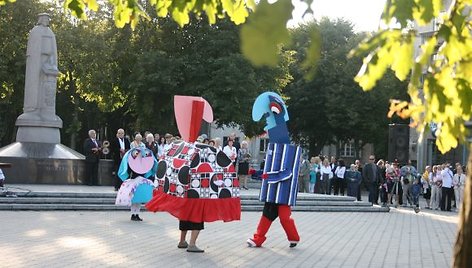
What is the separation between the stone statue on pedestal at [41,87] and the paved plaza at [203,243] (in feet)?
27.3

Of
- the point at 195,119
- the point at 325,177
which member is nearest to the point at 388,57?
the point at 195,119

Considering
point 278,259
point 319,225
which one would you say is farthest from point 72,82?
point 278,259

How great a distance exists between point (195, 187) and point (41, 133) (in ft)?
52.8

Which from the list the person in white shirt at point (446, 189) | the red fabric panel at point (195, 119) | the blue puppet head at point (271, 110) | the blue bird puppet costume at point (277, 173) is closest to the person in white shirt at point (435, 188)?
the person in white shirt at point (446, 189)

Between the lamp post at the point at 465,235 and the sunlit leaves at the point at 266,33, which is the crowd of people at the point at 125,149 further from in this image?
the sunlit leaves at the point at 266,33

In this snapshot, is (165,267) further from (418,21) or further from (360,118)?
(360,118)

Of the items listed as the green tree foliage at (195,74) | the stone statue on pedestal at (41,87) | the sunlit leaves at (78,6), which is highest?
the green tree foliage at (195,74)

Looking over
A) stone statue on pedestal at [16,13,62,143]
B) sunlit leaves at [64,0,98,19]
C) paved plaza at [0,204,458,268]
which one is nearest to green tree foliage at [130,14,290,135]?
stone statue on pedestal at [16,13,62,143]

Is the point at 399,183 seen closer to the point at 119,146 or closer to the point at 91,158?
the point at 91,158

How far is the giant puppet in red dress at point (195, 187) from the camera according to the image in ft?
37.0

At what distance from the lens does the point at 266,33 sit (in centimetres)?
261

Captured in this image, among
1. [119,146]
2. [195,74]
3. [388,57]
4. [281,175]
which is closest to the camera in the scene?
[388,57]

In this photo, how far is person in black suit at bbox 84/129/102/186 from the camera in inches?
1006

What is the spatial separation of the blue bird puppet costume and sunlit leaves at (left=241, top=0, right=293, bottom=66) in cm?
955
